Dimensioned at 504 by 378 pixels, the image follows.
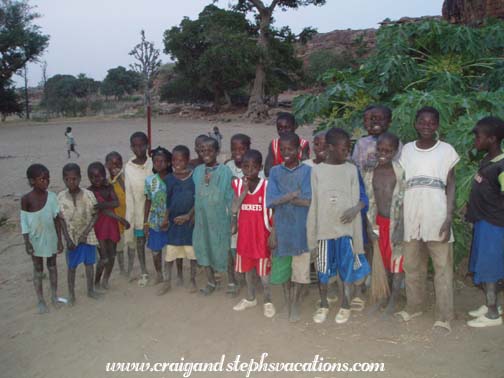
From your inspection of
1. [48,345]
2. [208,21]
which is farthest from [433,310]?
[208,21]

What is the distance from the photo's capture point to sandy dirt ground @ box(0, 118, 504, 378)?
3.13 metres

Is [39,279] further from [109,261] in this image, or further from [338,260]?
[338,260]

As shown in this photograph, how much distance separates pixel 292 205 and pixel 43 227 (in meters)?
2.02

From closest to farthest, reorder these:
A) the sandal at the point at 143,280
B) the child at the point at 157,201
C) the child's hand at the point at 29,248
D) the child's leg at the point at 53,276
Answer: the child's hand at the point at 29,248 → the child's leg at the point at 53,276 → the child at the point at 157,201 → the sandal at the point at 143,280

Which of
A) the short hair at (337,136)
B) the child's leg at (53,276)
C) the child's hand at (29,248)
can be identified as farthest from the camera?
the child's leg at (53,276)

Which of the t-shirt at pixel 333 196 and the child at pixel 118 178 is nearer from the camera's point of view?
the t-shirt at pixel 333 196

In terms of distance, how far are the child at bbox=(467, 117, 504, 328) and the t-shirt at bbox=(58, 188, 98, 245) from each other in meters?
3.04

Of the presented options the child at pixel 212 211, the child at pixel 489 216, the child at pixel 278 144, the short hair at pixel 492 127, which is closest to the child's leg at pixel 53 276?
the child at pixel 212 211

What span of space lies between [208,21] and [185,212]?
2532cm

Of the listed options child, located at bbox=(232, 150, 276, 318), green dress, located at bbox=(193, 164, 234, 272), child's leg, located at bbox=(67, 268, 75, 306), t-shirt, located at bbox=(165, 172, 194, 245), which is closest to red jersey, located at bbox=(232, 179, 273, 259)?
child, located at bbox=(232, 150, 276, 318)

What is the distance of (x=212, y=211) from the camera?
413cm

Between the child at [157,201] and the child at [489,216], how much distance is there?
2.52m

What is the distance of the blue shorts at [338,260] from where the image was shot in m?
3.55

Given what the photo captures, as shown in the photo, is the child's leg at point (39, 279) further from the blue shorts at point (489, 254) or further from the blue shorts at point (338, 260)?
the blue shorts at point (489, 254)
